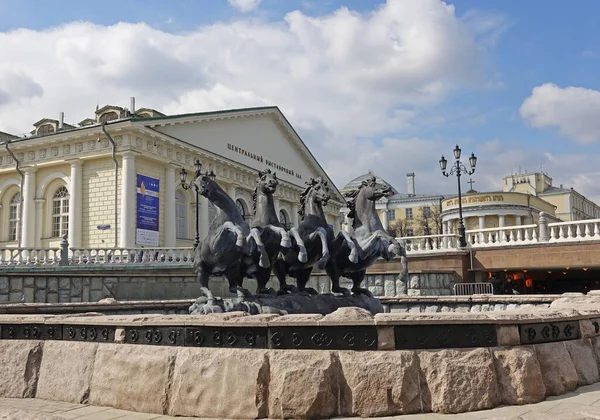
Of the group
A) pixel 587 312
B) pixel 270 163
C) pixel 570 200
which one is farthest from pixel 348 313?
pixel 570 200

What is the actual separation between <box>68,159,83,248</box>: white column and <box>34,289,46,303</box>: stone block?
14.2m

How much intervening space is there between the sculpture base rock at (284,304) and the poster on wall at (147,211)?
2092cm

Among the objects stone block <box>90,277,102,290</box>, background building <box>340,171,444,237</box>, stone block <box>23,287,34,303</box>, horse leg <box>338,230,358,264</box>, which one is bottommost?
stone block <box>23,287,34,303</box>

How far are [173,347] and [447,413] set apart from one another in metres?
2.62

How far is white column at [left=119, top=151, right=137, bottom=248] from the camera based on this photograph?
28500 millimetres

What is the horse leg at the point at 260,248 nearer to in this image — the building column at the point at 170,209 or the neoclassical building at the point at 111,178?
the neoclassical building at the point at 111,178

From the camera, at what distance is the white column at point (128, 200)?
2850 cm

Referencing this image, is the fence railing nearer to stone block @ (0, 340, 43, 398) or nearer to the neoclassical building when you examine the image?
the neoclassical building

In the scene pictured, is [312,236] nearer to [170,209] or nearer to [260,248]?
[260,248]

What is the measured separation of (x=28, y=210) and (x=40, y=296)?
18046 millimetres

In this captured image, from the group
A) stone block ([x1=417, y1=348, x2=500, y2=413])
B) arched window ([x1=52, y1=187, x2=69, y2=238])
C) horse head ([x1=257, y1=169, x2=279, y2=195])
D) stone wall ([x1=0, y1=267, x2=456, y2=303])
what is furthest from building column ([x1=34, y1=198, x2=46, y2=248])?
stone block ([x1=417, y1=348, x2=500, y2=413])

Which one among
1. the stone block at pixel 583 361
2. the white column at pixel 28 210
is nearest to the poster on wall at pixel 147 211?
the white column at pixel 28 210

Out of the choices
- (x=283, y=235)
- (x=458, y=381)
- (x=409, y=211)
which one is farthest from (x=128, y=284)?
(x=409, y=211)

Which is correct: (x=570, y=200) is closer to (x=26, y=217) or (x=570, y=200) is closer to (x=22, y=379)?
(x=26, y=217)
